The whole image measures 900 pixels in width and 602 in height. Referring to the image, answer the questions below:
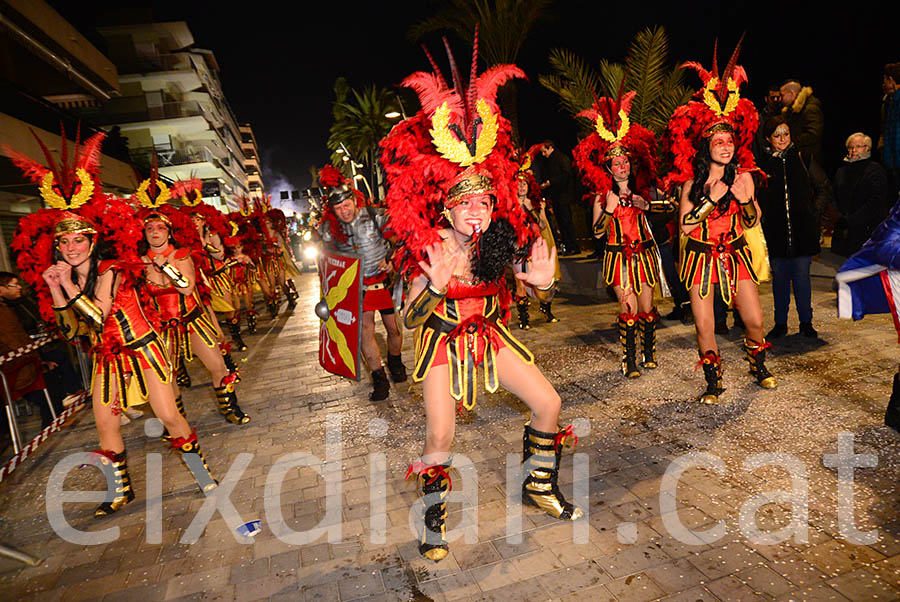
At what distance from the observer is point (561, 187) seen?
12047 millimetres

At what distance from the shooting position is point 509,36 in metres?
15.0

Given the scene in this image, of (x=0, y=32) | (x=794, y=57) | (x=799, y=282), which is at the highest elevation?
(x=0, y=32)

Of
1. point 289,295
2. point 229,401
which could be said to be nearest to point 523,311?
point 229,401

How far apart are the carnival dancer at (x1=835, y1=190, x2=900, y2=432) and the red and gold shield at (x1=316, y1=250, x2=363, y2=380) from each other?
3464 mm

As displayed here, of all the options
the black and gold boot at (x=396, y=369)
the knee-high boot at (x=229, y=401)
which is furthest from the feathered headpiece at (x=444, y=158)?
the black and gold boot at (x=396, y=369)

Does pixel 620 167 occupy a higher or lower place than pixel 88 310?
higher

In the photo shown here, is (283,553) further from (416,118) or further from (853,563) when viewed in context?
(853,563)

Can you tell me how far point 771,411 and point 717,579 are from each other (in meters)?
2.28

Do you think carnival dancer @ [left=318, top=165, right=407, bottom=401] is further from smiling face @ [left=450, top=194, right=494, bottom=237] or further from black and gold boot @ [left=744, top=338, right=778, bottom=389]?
black and gold boot @ [left=744, top=338, right=778, bottom=389]

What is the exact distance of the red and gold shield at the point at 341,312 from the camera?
4.50 m

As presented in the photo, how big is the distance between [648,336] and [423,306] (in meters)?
3.67

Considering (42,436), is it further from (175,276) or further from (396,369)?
(396,369)

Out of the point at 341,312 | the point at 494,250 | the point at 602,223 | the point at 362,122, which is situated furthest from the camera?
the point at 362,122

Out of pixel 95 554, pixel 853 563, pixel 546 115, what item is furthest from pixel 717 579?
pixel 546 115
